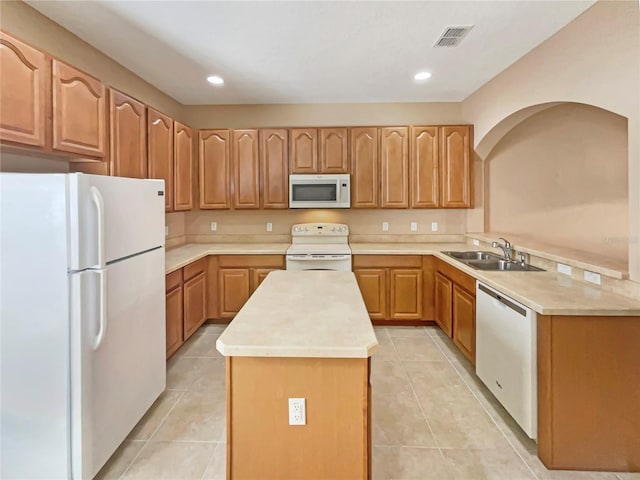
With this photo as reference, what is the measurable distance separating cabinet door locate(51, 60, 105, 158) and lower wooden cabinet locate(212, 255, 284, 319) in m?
1.81

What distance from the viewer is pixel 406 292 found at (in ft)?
12.3

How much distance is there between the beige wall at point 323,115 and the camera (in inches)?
163

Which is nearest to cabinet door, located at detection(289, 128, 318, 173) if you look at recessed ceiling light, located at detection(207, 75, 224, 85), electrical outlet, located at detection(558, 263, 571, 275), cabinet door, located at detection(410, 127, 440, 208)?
recessed ceiling light, located at detection(207, 75, 224, 85)

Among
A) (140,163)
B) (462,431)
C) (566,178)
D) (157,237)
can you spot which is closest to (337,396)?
(462,431)

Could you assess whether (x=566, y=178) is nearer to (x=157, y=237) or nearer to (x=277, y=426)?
(x=277, y=426)

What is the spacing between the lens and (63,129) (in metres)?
→ 1.97

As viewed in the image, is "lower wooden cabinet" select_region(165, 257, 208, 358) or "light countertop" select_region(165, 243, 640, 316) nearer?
"light countertop" select_region(165, 243, 640, 316)

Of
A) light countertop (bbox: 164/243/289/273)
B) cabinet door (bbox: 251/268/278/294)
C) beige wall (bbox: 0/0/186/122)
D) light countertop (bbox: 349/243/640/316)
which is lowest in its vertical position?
cabinet door (bbox: 251/268/278/294)

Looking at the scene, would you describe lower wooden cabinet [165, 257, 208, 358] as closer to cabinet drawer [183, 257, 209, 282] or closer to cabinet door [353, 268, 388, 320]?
cabinet drawer [183, 257, 209, 282]

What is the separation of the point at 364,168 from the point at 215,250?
2014 millimetres

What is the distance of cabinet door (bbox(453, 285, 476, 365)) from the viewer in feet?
8.86

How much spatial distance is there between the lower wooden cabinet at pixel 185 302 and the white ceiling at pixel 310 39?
1.90 metres

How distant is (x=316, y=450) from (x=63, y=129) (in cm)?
225

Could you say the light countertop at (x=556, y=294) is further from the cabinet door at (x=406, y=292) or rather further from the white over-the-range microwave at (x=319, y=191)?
the white over-the-range microwave at (x=319, y=191)
